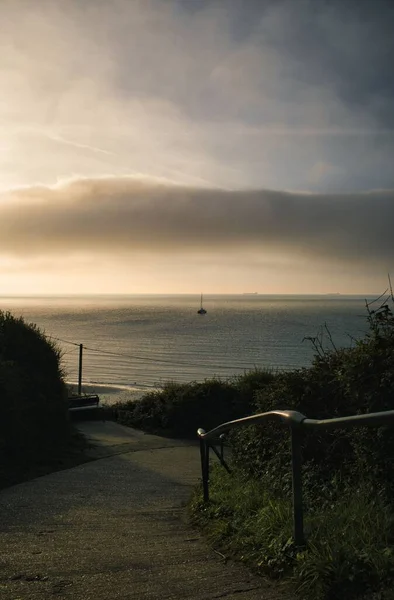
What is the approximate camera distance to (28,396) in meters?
11.0

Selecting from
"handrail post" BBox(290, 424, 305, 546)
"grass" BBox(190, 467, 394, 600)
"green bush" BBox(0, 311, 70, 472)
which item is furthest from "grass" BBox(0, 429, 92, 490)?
"handrail post" BBox(290, 424, 305, 546)

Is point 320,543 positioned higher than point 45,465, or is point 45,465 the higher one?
point 320,543

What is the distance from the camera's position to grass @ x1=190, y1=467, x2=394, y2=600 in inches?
125

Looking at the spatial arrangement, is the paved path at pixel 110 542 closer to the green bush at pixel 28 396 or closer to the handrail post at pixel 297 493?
the handrail post at pixel 297 493

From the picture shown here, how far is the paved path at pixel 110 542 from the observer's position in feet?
12.9

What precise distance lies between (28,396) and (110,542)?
6.13 meters

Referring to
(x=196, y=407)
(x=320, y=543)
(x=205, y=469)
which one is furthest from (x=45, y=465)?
(x=320, y=543)

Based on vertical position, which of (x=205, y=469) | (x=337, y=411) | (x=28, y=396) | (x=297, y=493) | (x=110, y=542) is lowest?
(x=110, y=542)

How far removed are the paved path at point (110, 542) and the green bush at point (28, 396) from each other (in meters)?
1.03

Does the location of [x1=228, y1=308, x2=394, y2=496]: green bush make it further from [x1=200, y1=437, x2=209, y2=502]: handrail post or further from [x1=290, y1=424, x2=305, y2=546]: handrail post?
[x1=290, y1=424, x2=305, y2=546]: handrail post

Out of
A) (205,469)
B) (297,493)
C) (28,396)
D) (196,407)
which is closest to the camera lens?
(297,493)

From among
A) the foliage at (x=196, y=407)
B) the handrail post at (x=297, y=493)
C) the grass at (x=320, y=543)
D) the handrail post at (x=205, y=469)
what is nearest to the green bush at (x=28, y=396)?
the foliage at (x=196, y=407)

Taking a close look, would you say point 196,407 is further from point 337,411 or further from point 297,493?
point 297,493

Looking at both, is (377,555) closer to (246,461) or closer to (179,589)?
(179,589)
